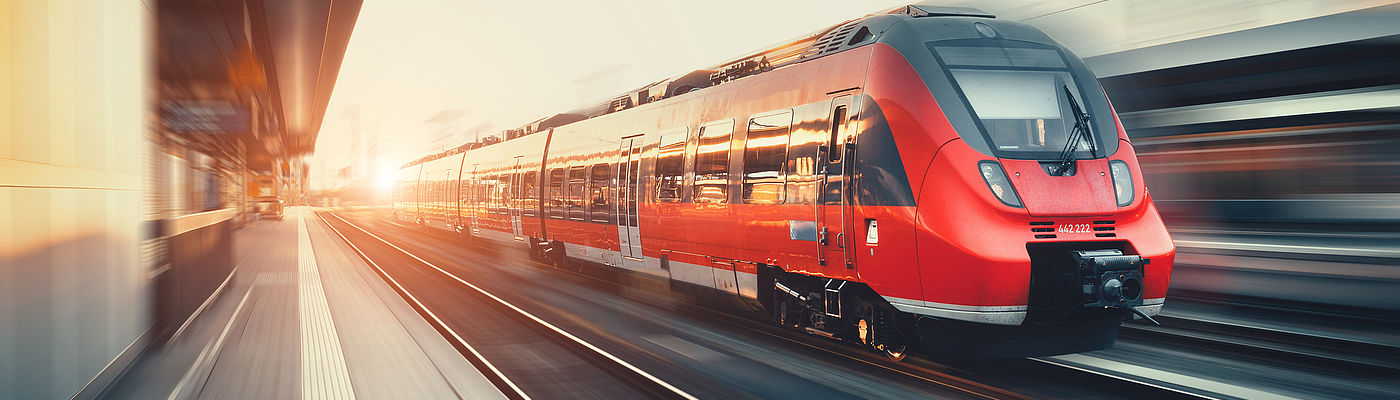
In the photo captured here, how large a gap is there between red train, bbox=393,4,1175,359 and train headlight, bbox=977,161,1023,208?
11 mm

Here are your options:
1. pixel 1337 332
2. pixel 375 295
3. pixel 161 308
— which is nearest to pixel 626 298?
pixel 375 295

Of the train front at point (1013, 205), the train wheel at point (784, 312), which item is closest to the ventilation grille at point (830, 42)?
the train front at point (1013, 205)

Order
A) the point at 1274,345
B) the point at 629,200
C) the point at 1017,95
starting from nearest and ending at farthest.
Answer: the point at 1017,95
the point at 1274,345
the point at 629,200

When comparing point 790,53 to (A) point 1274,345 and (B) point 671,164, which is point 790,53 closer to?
(B) point 671,164

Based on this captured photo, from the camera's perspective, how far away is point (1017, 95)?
6.34 m

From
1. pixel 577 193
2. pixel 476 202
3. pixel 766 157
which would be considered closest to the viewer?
pixel 766 157

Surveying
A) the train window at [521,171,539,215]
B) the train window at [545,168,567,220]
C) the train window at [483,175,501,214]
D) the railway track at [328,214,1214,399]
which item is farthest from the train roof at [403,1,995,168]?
the train window at [483,175,501,214]

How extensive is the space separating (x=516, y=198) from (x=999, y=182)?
508 inches

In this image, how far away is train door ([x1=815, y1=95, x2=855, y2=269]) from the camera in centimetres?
672

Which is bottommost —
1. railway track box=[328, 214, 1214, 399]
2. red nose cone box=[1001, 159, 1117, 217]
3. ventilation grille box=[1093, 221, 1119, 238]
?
railway track box=[328, 214, 1214, 399]

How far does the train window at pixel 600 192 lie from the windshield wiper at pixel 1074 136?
23.1ft

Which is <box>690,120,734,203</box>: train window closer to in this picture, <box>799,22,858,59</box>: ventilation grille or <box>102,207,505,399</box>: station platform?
<box>799,22,858,59</box>: ventilation grille

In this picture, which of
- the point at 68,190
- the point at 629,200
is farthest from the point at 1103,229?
the point at 68,190

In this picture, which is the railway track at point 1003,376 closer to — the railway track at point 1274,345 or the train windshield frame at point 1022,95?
the train windshield frame at point 1022,95
